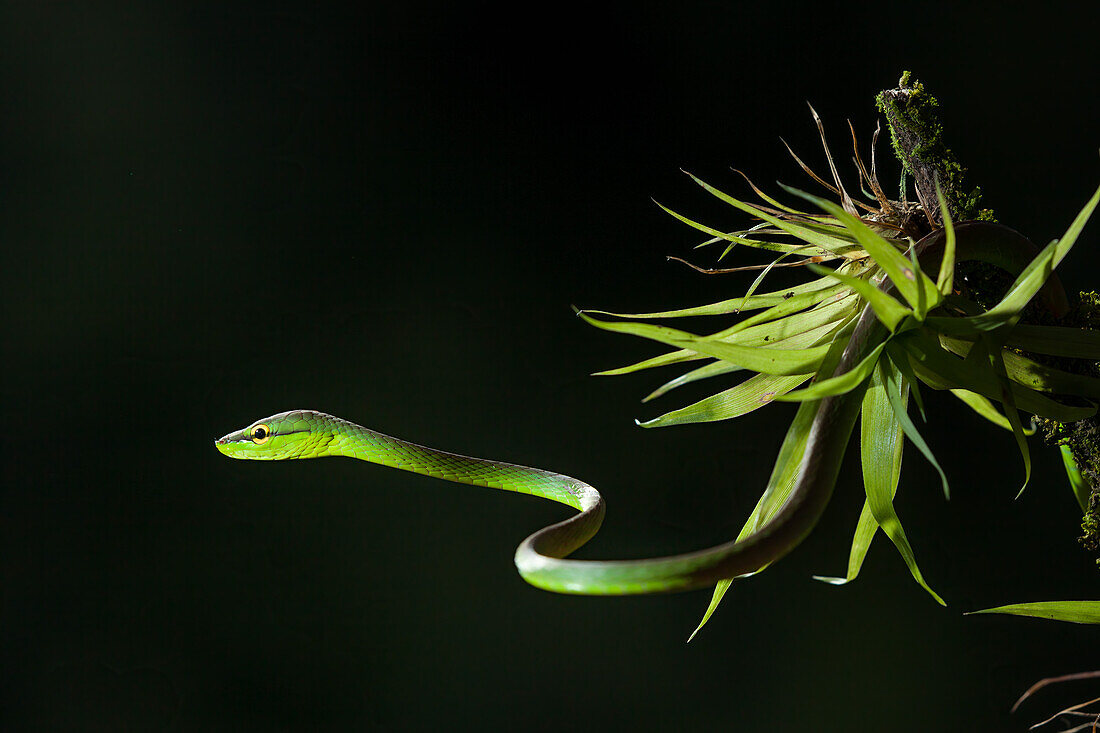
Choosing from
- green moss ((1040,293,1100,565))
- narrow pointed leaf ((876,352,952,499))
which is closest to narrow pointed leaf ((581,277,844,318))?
narrow pointed leaf ((876,352,952,499))

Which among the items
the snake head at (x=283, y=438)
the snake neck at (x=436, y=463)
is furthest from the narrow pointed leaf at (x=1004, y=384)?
the snake head at (x=283, y=438)

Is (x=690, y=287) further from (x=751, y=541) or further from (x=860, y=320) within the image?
(x=751, y=541)

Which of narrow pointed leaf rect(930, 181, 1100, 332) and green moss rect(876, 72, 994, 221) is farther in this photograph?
green moss rect(876, 72, 994, 221)

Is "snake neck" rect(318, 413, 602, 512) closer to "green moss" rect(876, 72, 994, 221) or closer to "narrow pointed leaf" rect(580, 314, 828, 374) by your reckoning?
"narrow pointed leaf" rect(580, 314, 828, 374)

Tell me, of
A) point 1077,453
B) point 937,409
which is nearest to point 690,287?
point 937,409

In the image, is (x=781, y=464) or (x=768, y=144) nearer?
(x=781, y=464)

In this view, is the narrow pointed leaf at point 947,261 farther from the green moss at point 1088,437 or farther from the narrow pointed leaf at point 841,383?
the green moss at point 1088,437

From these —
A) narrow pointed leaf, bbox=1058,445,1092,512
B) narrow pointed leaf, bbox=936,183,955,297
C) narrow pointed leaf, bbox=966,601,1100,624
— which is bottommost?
narrow pointed leaf, bbox=966,601,1100,624

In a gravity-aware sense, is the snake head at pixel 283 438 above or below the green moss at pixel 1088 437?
above
